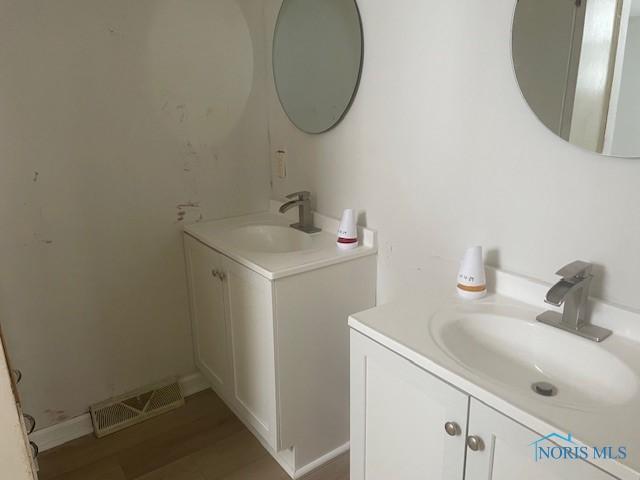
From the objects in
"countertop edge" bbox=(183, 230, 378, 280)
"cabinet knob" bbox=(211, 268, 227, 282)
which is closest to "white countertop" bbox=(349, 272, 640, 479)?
"countertop edge" bbox=(183, 230, 378, 280)

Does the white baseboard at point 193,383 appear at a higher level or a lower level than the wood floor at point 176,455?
higher

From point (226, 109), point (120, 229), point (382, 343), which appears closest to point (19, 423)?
point (382, 343)

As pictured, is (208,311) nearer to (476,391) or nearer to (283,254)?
(283,254)

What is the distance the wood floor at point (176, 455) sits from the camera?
188cm

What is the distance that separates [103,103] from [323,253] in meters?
1.01

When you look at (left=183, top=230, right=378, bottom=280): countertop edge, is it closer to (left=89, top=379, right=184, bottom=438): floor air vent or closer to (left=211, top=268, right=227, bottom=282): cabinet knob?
(left=211, top=268, right=227, bottom=282): cabinet knob

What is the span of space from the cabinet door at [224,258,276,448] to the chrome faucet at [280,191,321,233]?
0.37 metres

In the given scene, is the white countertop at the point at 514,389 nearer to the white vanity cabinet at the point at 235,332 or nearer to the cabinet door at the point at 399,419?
the cabinet door at the point at 399,419

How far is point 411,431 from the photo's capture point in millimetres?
1225

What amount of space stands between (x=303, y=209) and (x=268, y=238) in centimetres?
22

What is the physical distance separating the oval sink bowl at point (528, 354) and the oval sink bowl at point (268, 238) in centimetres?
88

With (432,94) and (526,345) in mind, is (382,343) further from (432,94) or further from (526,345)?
(432,94)

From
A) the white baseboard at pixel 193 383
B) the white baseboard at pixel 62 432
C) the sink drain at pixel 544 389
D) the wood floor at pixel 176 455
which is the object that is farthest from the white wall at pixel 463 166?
the white baseboard at pixel 62 432

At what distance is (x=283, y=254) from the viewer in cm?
178
